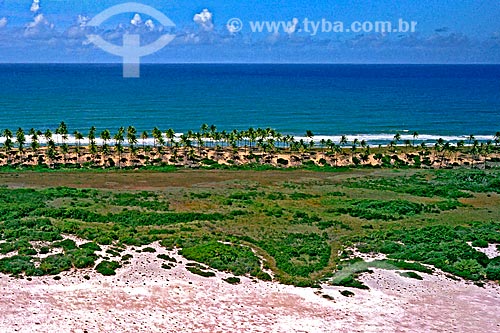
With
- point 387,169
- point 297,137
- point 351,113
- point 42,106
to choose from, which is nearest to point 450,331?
point 387,169

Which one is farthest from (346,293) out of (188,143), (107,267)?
(188,143)

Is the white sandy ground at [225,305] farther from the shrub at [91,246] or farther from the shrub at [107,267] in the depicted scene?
the shrub at [91,246]

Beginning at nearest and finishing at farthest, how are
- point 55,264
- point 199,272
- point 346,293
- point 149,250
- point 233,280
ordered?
point 346,293 → point 233,280 → point 55,264 → point 199,272 → point 149,250

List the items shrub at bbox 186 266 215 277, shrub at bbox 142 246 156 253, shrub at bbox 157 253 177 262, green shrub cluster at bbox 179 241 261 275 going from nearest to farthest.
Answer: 1. shrub at bbox 186 266 215 277
2. green shrub cluster at bbox 179 241 261 275
3. shrub at bbox 157 253 177 262
4. shrub at bbox 142 246 156 253

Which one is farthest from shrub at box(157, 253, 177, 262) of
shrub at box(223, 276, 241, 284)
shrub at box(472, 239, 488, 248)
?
shrub at box(472, 239, 488, 248)

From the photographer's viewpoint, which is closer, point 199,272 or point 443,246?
point 199,272

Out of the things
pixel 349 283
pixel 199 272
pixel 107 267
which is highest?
pixel 107 267

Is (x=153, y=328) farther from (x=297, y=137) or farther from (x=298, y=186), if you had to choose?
(x=297, y=137)

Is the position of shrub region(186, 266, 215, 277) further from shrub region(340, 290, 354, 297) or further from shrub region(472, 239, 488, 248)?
shrub region(472, 239, 488, 248)

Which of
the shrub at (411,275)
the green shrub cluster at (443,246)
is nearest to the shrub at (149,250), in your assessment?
the green shrub cluster at (443,246)

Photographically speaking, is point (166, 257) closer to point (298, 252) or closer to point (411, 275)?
point (298, 252)
